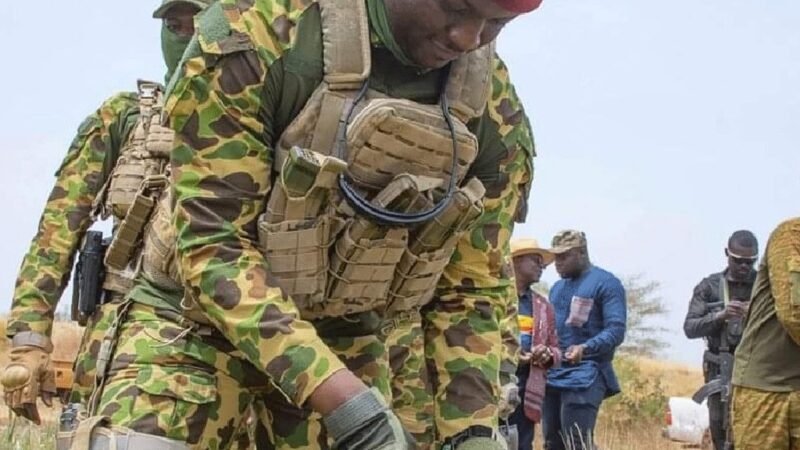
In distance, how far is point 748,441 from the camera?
6934 millimetres

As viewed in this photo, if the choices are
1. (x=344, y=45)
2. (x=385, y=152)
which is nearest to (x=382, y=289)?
(x=385, y=152)

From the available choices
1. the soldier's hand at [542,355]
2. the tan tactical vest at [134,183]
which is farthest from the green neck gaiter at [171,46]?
the soldier's hand at [542,355]

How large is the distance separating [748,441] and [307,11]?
4.56 metres

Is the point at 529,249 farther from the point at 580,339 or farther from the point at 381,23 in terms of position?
the point at 381,23

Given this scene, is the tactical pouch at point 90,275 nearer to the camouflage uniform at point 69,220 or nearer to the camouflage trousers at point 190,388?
the camouflage uniform at point 69,220

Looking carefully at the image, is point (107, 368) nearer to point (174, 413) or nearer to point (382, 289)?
point (174, 413)

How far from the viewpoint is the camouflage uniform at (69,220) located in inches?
212

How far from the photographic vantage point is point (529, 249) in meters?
9.55

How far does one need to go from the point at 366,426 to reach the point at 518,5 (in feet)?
3.05

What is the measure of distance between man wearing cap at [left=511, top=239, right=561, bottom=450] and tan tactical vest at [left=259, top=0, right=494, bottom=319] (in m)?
5.56

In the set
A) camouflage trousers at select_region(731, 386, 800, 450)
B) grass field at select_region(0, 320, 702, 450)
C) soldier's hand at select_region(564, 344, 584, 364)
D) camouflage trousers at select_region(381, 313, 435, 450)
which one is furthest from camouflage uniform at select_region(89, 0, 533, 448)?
grass field at select_region(0, 320, 702, 450)

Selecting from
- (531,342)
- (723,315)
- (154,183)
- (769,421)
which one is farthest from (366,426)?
(723,315)

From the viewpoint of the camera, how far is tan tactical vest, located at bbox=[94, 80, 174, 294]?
470 cm

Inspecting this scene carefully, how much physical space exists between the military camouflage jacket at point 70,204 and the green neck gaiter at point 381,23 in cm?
260
